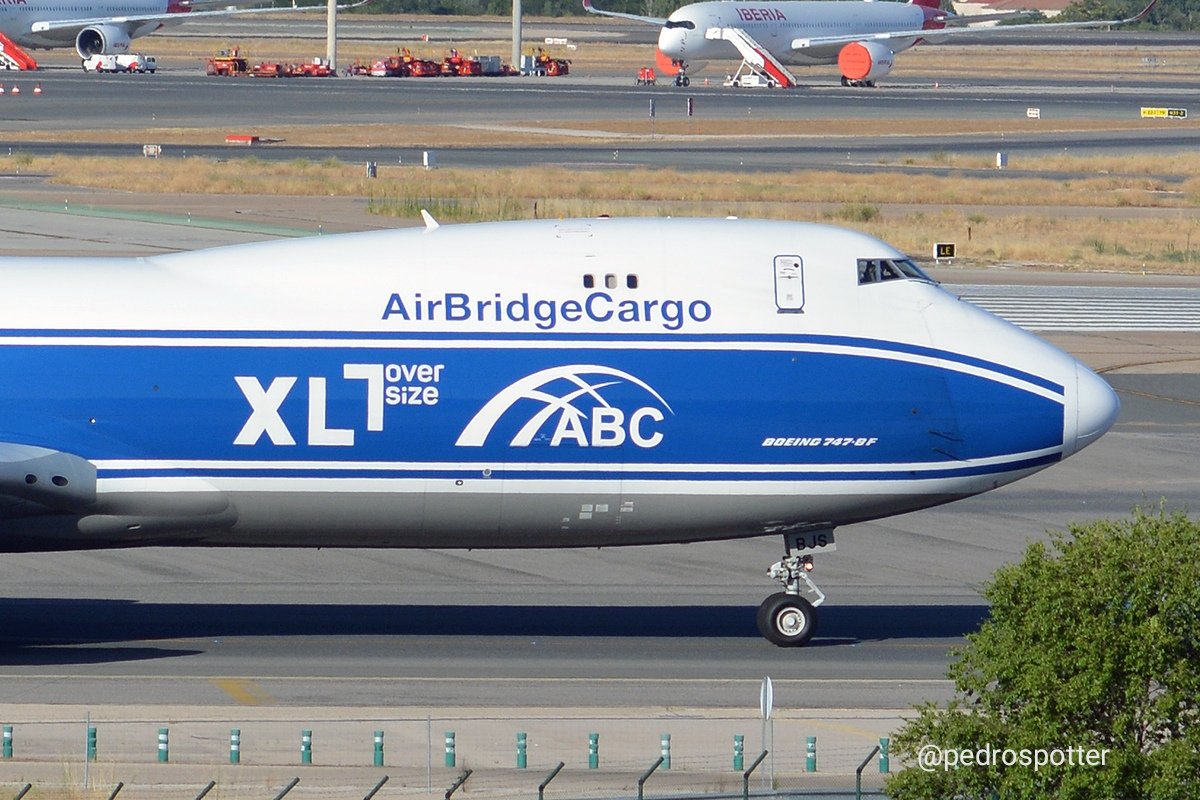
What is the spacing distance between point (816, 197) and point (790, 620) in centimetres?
5869

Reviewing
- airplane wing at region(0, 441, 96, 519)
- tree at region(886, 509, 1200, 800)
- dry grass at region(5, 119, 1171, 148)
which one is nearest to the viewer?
tree at region(886, 509, 1200, 800)

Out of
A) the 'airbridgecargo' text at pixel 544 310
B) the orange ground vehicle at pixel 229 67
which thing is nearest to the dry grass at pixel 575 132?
the orange ground vehicle at pixel 229 67

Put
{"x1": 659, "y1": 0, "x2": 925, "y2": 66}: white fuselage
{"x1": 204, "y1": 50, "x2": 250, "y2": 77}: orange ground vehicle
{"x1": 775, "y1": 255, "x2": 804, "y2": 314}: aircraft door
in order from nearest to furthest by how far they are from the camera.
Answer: {"x1": 775, "y1": 255, "x2": 804, "y2": 314}: aircraft door < {"x1": 659, "y1": 0, "x2": 925, "y2": 66}: white fuselage < {"x1": 204, "y1": 50, "x2": 250, "y2": 77}: orange ground vehicle

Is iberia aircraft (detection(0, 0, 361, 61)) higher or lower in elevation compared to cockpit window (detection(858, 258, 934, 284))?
higher

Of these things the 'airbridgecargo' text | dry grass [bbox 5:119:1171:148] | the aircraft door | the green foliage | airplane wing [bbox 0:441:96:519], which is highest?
dry grass [bbox 5:119:1171:148]

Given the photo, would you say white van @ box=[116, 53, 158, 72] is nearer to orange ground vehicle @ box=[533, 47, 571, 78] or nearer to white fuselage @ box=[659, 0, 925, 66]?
orange ground vehicle @ box=[533, 47, 571, 78]

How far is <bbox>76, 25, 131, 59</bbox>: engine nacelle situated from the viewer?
504 ft

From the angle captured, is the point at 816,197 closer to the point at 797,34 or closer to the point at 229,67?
the point at 797,34

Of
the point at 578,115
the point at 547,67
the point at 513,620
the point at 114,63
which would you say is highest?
the point at 547,67

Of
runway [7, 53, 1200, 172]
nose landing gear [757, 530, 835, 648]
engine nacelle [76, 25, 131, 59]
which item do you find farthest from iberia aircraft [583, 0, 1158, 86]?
nose landing gear [757, 530, 835, 648]

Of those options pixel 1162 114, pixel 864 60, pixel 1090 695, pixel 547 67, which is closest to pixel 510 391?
pixel 1090 695

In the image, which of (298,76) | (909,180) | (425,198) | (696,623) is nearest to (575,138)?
(909,180)

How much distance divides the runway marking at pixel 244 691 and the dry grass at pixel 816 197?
48777 mm

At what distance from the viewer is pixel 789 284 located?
22688 mm
